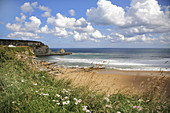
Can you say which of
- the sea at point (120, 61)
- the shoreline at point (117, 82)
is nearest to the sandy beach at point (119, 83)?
the shoreline at point (117, 82)

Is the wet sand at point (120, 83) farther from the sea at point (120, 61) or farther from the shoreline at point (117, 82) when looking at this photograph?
the sea at point (120, 61)

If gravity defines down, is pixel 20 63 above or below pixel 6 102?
above

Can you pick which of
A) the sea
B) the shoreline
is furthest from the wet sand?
the sea

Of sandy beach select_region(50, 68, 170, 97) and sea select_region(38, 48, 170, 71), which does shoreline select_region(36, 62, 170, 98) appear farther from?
sea select_region(38, 48, 170, 71)

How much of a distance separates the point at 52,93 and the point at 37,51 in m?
55.1

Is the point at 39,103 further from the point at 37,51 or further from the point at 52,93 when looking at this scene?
the point at 37,51

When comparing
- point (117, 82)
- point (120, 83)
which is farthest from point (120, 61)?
point (117, 82)

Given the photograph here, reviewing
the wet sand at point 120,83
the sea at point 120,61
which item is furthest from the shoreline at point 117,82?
the sea at point 120,61

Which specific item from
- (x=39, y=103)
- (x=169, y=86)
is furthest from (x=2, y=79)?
(x=169, y=86)

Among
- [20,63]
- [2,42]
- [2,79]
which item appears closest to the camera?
[2,79]

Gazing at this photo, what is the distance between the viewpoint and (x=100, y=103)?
2951 mm

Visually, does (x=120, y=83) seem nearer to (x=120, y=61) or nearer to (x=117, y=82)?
(x=117, y=82)

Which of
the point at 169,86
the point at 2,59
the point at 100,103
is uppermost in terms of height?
the point at 2,59

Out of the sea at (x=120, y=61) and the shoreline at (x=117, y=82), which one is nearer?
the shoreline at (x=117, y=82)
